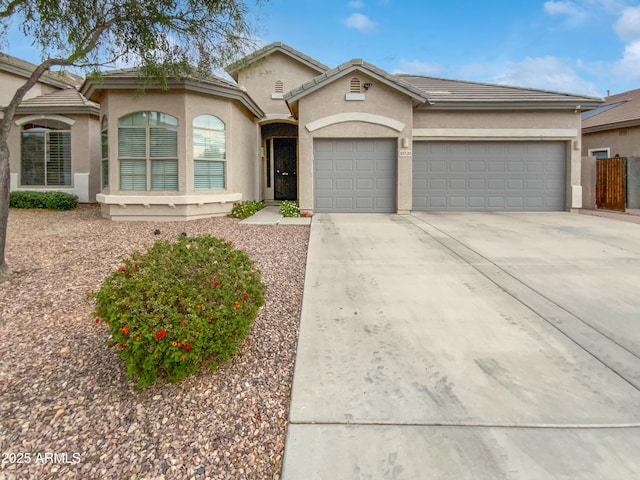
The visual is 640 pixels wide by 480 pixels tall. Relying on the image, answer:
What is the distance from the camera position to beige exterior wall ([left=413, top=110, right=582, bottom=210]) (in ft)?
43.0

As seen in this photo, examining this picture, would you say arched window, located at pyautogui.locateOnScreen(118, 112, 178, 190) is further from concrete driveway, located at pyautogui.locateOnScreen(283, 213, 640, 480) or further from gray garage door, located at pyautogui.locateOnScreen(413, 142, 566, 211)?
gray garage door, located at pyautogui.locateOnScreen(413, 142, 566, 211)

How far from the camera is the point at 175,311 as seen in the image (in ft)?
10.1

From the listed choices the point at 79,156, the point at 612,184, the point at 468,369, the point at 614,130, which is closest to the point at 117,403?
the point at 468,369

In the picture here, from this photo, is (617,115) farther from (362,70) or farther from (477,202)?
(362,70)

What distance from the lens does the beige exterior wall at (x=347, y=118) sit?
1245cm

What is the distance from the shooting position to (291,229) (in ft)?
33.3

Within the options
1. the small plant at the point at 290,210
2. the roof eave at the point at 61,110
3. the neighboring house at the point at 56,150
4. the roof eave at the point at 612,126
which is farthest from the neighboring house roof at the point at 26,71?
the roof eave at the point at 612,126

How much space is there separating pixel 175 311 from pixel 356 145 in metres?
10.6

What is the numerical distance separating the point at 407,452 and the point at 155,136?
34.6 feet

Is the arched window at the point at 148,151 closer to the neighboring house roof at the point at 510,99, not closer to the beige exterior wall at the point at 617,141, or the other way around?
the neighboring house roof at the point at 510,99

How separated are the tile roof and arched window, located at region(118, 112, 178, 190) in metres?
3.50

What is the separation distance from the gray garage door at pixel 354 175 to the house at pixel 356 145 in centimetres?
3

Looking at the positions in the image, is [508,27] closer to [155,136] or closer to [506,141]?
[506,141]

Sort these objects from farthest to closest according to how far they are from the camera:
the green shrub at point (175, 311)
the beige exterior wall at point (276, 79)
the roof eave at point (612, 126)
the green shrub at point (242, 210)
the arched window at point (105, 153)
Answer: the beige exterior wall at point (276, 79) → the roof eave at point (612, 126) → the green shrub at point (242, 210) → the arched window at point (105, 153) → the green shrub at point (175, 311)
